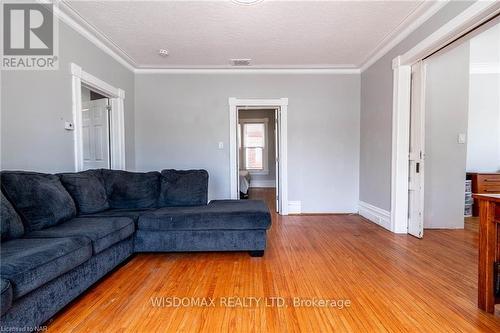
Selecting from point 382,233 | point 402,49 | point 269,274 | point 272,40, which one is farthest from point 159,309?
point 402,49

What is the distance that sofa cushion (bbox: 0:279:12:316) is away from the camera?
1141mm

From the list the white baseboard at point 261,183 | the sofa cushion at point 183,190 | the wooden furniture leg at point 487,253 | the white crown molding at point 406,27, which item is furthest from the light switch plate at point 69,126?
the white baseboard at point 261,183

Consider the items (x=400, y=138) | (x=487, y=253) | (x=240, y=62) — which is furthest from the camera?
(x=240, y=62)

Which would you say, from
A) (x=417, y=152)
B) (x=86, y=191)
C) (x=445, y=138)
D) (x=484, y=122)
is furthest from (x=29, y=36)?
(x=484, y=122)

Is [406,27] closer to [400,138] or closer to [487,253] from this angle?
[400,138]

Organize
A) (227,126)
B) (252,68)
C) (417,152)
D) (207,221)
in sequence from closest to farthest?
1. (207,221)
2. (417,152)
3. (252,68)
4. (227,126)

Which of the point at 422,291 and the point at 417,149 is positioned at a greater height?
→ the point at 417,149

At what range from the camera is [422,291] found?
6.17 feet

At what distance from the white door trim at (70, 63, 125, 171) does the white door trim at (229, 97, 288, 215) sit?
1792 millimetres

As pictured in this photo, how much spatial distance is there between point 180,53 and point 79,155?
6.64 ft

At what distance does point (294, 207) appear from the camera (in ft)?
14.6

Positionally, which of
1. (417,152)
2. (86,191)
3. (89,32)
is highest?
(89,32)

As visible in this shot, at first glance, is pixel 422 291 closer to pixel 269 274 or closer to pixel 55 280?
pixel 269 274

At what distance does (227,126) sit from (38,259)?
335 centimetres
